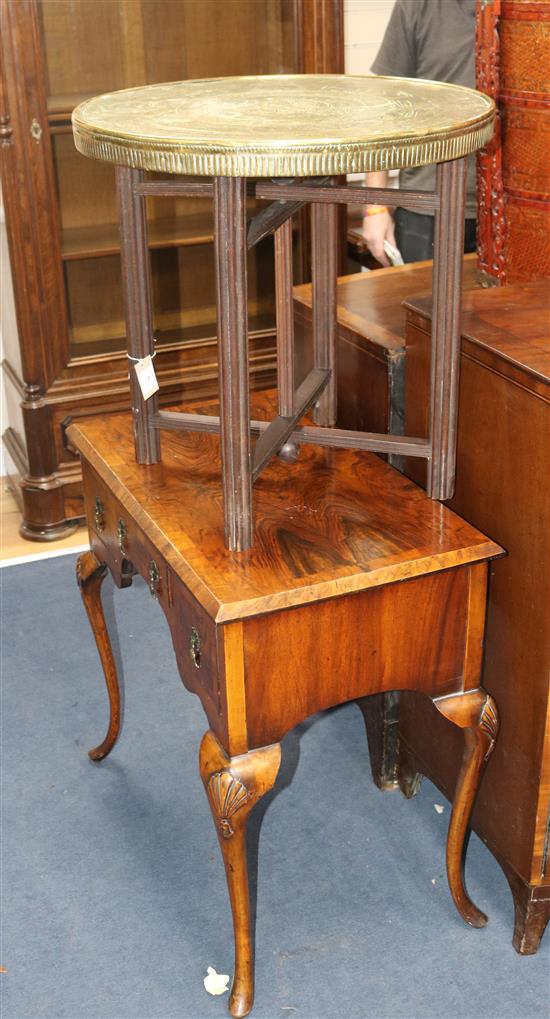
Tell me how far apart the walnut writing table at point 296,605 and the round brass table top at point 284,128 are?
55cm

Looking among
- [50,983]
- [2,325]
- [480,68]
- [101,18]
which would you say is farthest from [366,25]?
[50,983]

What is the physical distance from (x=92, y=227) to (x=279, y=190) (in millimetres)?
1881

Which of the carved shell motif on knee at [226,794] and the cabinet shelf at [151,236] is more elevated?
the cabinet shelf at [151,236]

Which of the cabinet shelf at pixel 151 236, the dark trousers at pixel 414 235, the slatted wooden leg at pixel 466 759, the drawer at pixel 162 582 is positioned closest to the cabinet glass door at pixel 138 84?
the cabinet shelf at pixel 151 236

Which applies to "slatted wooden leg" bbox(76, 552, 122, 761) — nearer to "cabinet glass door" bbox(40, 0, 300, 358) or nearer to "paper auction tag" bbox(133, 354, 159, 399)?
"paper auction tag" bbox(133, 354, 159, 399)

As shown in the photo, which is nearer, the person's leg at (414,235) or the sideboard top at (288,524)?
the sideboard top at (288,524)

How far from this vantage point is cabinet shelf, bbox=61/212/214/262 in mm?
3371

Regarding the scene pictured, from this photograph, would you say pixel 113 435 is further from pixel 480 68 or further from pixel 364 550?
pixel 480 68

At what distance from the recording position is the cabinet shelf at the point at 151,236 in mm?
3371

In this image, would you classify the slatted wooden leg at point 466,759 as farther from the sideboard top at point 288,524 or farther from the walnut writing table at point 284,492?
the sideboard top at point 288,524

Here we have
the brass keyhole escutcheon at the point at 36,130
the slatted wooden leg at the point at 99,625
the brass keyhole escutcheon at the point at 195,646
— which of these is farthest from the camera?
the brass keyhole escutcheon at the point at 36,130

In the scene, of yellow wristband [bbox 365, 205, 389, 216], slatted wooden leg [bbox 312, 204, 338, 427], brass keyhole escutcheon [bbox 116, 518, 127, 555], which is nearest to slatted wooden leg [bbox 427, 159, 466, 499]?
slatted wooden leg [bbox 312, 204, 338, 427]

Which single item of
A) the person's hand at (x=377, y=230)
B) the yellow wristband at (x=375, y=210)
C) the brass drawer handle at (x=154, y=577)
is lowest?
the brass drawer handle at (x=154, y=577)

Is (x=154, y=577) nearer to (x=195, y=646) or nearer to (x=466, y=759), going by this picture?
(x=195, y=646)
